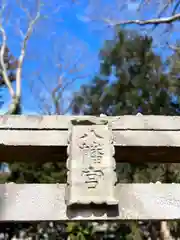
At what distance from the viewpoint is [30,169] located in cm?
849

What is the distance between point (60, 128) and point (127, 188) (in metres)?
0.70

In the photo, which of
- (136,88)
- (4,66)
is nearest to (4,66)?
(4,66)

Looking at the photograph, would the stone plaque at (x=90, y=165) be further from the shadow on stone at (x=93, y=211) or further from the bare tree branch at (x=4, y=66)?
the bare tree branch at (x=4, y=66)

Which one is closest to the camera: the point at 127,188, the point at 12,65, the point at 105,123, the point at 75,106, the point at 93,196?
the point at 93,196

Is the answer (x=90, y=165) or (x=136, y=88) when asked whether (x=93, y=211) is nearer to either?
(x=90, y=165)

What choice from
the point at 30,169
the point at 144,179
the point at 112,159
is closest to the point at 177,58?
the point at 144,179

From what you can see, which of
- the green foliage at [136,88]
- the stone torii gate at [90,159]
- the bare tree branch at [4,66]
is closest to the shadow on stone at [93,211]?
the stone torii gate at [90,159]

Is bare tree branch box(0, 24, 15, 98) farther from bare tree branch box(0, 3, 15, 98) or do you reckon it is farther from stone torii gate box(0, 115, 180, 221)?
stone torii gate box(0, 115, 180, 221)

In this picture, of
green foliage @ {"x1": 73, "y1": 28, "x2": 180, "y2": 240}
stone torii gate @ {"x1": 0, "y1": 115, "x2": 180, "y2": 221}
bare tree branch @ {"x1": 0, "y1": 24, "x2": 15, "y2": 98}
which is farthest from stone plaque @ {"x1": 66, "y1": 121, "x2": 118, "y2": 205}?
bare tree branch @ {"x1": 0, "y1": 24, "x2": 15, "y2": 98}

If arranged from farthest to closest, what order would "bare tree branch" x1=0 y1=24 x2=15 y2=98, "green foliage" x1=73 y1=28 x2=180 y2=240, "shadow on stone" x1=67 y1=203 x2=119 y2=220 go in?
"bare tree branch" x1=0 y1=24 x2=15 y2=98, "green foliage" x1=73 y1=28 x2=180 y2=240, "shadow on stone" x1=67 y1=203 x2=119 y2=220

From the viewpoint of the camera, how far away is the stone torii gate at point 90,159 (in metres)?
2.21

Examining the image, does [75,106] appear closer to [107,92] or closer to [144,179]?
[107,92]

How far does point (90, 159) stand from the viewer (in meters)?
2.35

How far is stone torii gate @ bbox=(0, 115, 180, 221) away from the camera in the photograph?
7.26 feet
